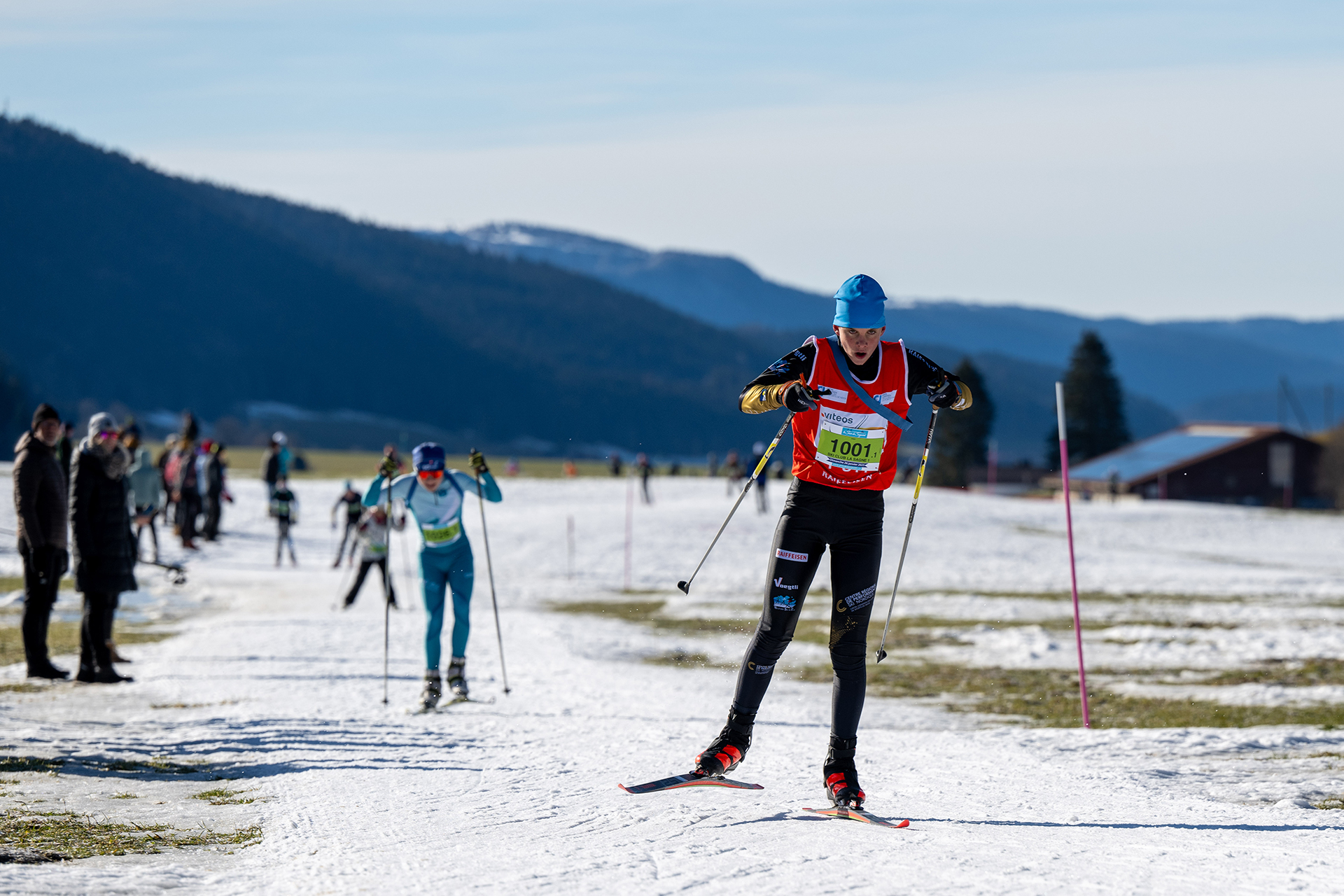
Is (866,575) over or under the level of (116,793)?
over

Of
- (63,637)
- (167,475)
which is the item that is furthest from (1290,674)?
(167,475)

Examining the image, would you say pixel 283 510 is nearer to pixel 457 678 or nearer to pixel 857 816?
pixel 457 678

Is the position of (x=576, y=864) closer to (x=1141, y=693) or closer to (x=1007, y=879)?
(x=1007, y=879)

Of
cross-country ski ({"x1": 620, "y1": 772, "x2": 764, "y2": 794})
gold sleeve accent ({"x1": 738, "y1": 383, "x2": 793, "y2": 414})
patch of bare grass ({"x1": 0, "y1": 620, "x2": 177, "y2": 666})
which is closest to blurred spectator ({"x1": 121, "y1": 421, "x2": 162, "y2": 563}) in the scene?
patch of bare grass ({"x1": 0, "y1": 620, "x2": 177, "y2": 666})

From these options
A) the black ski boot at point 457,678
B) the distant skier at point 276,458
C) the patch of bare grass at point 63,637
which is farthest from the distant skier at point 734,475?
the black ski boot at point 457,678

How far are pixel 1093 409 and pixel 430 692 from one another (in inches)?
3409

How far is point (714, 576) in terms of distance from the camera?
85.6ft

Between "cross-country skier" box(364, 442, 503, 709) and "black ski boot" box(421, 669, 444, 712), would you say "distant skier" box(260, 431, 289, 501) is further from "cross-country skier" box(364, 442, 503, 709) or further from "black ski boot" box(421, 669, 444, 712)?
"black ski boot" box(421, 669, 444, 712)

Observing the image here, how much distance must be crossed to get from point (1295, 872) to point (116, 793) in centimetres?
557

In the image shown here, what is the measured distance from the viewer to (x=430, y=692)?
10.0 m

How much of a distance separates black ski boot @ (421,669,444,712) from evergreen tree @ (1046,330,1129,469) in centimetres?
8453

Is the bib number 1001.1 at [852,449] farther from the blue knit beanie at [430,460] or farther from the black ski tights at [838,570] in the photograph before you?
the blue knit beanie at [430,460]

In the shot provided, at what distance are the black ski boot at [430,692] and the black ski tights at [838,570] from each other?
14.4ft

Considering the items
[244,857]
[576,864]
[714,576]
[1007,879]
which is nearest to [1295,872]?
[1007,879]
